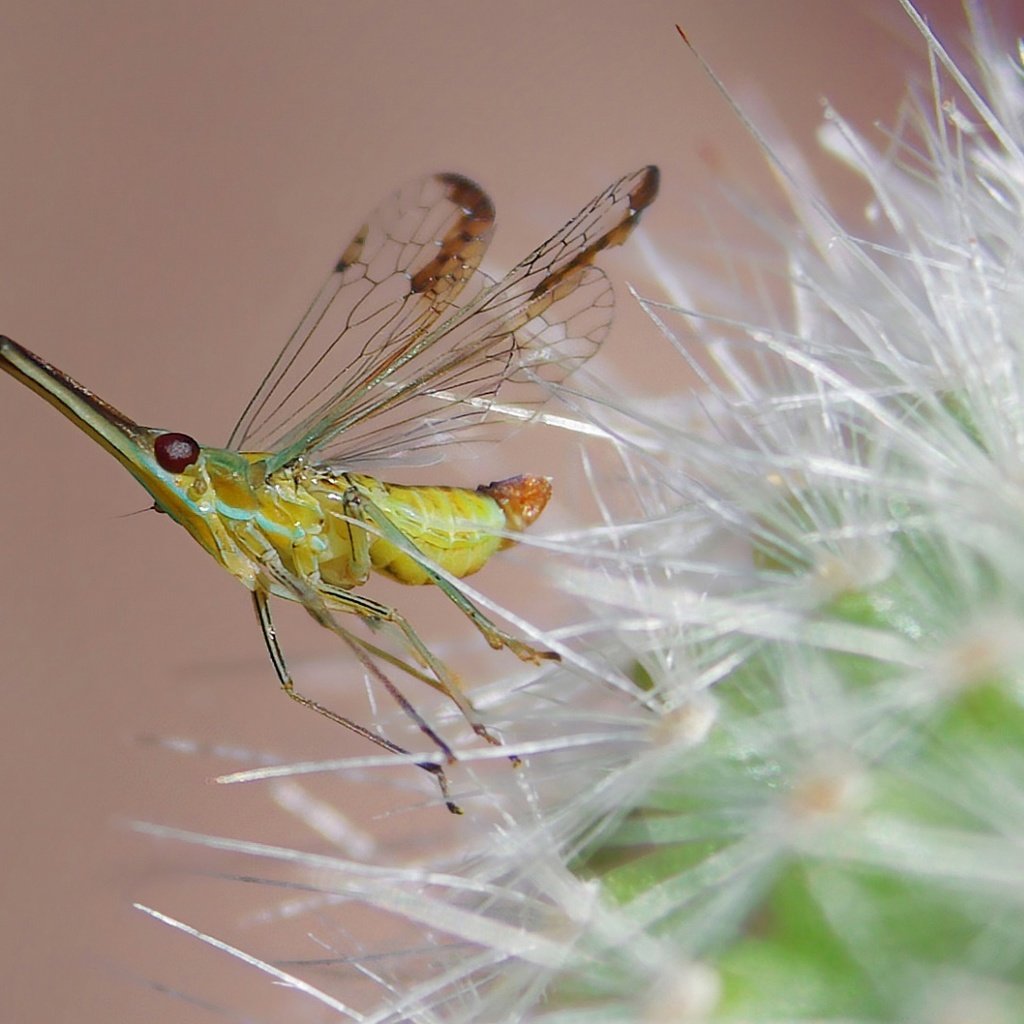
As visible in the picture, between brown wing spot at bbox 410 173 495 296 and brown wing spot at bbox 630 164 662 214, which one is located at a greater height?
brown wing spot at bbox 630 164 662 214

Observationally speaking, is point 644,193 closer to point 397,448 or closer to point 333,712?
point 397,448

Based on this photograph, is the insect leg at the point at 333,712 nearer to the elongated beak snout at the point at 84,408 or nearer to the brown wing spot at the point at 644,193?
the elongated beak snout at the point at 84,408

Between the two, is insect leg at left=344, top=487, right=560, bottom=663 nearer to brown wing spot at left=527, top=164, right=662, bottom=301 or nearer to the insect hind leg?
the insect hind leg

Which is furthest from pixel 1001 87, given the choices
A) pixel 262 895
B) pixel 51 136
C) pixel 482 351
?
pixel 51 136

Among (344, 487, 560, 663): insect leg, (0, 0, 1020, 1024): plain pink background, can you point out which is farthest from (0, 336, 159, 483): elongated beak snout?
(0, 0, 1020, 1024): plain pink background

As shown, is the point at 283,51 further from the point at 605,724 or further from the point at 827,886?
the point at 827,886

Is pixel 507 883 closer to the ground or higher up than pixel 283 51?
closer to the ground

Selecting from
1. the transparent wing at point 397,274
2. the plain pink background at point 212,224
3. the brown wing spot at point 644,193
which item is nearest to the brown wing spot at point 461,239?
the transparent wing at point 397,274
